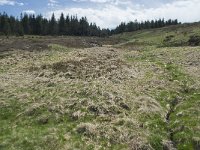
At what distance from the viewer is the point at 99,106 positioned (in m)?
33.8

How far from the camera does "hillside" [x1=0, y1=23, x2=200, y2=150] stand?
1099 inches

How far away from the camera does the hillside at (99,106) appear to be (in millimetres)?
27922

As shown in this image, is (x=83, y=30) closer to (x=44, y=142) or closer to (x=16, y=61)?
(x=16, y=61)

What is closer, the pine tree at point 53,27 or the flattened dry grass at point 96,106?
the flattened dry grass at point 96,106

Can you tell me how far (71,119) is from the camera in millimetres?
31750

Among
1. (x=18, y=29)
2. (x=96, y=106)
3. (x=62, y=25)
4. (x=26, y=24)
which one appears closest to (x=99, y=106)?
(x=96, y=106)

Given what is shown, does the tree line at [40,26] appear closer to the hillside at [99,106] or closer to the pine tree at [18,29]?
the pine tree at [18,29]

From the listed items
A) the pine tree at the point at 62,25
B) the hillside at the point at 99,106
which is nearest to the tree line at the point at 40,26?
the pine tree at the point at 62,25

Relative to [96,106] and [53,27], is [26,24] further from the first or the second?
[96,106]

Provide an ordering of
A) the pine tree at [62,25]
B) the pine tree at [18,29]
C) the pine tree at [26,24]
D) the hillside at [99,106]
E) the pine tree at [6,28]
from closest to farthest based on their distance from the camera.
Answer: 1. the hillside at [99,106]
2. the pine tree at [6,28]
3. the pine tree at [18,29]
4. the pine tree at [26,24]
5. the pine tree at [62,25]

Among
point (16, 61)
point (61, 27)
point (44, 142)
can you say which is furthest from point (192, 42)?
point (61, 27)

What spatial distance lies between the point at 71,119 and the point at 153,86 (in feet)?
48.0

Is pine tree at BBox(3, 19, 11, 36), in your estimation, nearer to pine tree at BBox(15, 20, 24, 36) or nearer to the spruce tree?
pine tree at BBox(15, 20, 24, 36)

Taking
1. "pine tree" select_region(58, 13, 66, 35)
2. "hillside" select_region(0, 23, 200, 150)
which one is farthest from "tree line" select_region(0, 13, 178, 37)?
"hillside" select_region(0, 23, 200, 150)
